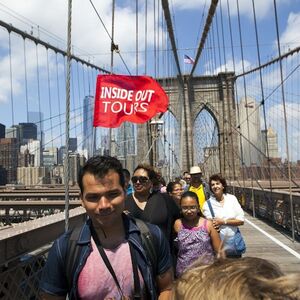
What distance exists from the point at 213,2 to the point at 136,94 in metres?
15.7

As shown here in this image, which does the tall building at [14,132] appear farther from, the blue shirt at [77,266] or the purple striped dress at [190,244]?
the blue shirt at [77,266]

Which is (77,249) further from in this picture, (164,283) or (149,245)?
(164,283)

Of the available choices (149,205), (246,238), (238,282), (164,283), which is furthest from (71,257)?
(246,238)

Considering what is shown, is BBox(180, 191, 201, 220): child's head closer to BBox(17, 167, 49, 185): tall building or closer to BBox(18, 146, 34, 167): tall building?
BBox(18, 146, 34, 167): tall building

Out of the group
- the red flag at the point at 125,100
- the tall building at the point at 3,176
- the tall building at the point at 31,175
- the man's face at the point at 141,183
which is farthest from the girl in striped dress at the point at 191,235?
the tall building at the point at 31,175

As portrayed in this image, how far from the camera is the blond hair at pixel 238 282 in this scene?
629mm

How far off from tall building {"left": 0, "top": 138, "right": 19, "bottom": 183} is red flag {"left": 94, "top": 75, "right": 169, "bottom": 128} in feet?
63.6

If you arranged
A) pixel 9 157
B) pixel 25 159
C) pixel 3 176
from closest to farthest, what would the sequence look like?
1. pixel 3 176
2. pixel 9 157
3. pixel 25 159

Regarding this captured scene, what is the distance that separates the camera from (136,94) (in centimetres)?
553

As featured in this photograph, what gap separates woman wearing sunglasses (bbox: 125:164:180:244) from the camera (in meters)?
2.71

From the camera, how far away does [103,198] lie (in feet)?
4.60

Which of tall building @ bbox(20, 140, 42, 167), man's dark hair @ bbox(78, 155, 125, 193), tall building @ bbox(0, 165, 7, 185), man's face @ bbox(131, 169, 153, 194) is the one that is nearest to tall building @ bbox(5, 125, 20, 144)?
tall building @ bbox(20, 140, 42, 167)

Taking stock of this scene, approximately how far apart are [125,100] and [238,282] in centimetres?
460

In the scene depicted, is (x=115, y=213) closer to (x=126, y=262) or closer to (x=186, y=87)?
(x=126, y=262)
